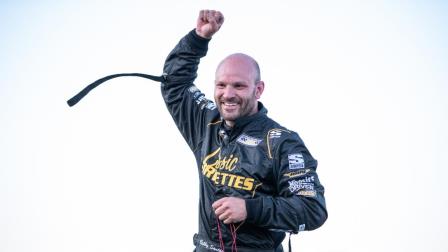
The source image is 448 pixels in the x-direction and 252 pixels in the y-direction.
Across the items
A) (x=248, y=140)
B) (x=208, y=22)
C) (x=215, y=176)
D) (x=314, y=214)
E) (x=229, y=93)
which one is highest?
(x=208, y=22)

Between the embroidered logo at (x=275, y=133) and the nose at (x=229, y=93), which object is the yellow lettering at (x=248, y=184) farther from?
the nose at (x=229, y=93)

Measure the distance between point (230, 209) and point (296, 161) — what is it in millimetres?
705

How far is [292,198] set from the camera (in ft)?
12.3

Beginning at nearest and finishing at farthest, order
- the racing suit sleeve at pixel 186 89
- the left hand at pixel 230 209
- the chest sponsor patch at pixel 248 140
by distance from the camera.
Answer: the left hand at pixel 230 209 → the chest sponsor patch at pixel 248 140 → the racing suit sleeve at pixel 186 89

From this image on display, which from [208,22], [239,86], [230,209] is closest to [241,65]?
[239,86]

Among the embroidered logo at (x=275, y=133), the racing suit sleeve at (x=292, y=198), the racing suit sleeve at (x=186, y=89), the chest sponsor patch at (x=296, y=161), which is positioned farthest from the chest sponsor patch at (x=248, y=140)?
the racing suit sleeve at (x=186, y=89)

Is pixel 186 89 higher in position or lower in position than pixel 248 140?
higher

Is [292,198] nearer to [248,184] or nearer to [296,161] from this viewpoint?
[296,161]

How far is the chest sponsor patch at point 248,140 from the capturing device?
4148 mm

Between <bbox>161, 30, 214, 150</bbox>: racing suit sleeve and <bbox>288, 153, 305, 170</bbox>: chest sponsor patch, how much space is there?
1130 mm

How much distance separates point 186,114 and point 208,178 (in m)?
0.85

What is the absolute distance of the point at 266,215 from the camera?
369 cm

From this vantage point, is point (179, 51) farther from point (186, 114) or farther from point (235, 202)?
point (235, 202)

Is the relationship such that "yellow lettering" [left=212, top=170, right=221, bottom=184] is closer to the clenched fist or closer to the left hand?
the left hand
